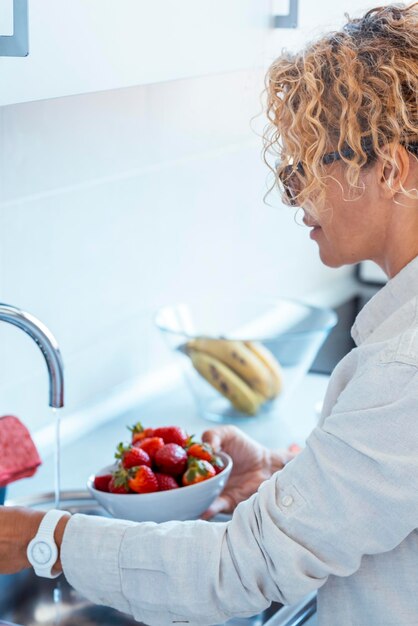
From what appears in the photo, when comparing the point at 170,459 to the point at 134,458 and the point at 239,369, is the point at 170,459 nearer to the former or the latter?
the point at 134,458

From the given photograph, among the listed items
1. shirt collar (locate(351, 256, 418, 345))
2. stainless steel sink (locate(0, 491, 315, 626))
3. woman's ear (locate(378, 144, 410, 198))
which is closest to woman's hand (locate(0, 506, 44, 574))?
stainless steel sink (locate(0, 491, 315, 626))

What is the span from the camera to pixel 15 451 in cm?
137

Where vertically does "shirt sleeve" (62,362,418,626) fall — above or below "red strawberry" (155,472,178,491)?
above

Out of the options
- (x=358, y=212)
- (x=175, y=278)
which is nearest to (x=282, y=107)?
(x=358, y=212)

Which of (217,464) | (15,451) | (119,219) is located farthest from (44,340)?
(119,219)

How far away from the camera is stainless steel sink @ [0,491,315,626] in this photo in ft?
4.12

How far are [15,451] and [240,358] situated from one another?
0.60m

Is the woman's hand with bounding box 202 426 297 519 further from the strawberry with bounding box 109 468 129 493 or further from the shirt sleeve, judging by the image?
the shirt sleeve

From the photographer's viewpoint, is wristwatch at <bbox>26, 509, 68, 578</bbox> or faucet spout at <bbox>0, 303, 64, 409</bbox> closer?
wristwatch at <bbox>26, 509, 68, 578</bbox>

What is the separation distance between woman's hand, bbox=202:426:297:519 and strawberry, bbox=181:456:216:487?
0.13 metres

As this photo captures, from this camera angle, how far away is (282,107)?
1105mm

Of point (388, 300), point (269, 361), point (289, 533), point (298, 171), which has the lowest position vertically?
point (269, 361)

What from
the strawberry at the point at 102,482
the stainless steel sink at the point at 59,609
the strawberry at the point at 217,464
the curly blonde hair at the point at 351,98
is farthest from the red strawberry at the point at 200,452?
the curly blonde hair at the point at 351,98

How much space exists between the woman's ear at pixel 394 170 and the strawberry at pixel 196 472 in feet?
1.63
